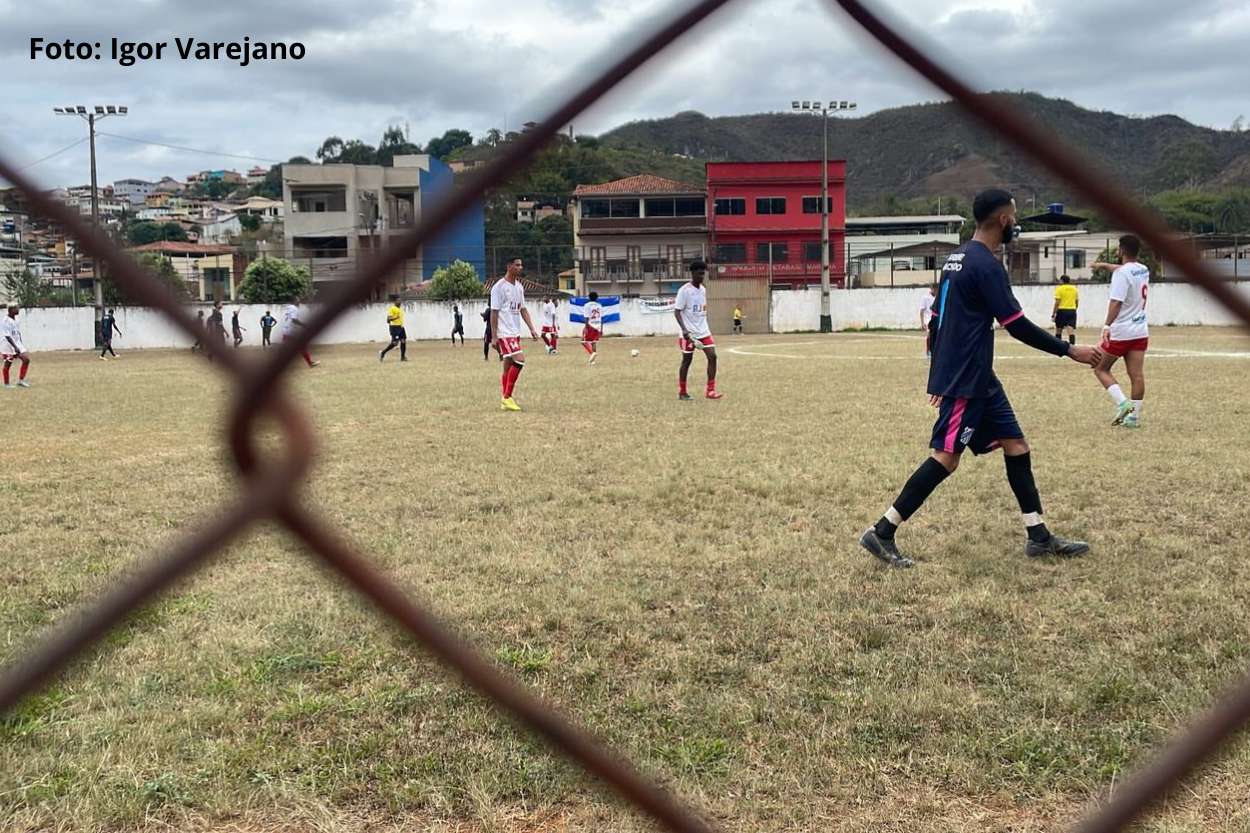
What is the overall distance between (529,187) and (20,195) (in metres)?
0.39

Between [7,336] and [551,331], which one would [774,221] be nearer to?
[551,331]

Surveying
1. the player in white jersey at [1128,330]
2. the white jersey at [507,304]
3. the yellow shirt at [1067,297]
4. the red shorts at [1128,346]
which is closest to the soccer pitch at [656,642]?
the player in white jersey at [1128,330]

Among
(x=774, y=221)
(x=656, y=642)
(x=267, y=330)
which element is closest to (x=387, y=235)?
(x=267, y=330)

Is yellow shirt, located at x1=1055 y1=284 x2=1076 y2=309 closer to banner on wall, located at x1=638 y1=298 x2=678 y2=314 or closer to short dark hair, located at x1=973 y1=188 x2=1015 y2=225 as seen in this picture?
short dark hair, located at x1=973 y1=188 x2=1015 y2=225

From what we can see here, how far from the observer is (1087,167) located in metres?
0.91

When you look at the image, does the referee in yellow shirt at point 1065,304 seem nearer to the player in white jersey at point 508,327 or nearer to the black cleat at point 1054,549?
the player in white jersey at point 508,327

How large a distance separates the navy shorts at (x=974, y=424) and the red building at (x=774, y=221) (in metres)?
34.9

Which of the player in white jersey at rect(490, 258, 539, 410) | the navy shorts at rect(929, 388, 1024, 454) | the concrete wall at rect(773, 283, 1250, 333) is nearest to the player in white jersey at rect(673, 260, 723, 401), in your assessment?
the player in white jersey at rect(490, 258, 539, 410)

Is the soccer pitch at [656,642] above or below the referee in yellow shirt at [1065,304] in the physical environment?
below

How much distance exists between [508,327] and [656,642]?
26.7ft

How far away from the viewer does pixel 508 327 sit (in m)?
11.2

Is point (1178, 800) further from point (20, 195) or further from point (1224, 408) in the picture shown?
point (1224, 408)

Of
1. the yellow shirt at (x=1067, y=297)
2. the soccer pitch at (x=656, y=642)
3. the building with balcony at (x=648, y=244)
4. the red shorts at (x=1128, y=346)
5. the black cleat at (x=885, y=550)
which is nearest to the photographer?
the soccer pitch at (x=656, y=642)

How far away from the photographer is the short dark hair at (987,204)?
3.91m
